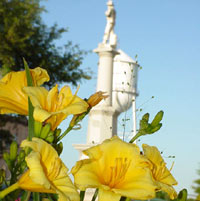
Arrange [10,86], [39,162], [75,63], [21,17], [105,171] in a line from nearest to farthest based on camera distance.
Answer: [39,162]
[105,171]
[10,86]
[21,17]
[75,63]

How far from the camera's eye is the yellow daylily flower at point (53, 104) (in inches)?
33.9

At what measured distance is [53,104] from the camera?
36.9 inches

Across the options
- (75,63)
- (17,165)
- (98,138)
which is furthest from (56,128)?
(75,63)

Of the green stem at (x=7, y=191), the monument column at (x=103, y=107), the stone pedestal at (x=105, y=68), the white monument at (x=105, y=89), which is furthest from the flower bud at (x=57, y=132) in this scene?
the stone pedestal at (x=105, y=68)

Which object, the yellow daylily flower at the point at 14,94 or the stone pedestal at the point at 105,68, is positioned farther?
the stone pedestal at the point at 105,68

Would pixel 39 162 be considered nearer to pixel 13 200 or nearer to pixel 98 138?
pixel 13 200

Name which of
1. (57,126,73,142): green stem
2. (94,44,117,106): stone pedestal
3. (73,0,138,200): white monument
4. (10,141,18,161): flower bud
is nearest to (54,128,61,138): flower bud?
(57,126,73,142): green stem

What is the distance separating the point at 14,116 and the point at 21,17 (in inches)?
140

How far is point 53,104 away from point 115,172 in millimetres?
214

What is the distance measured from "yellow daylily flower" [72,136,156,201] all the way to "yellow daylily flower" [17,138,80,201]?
0.9 inches

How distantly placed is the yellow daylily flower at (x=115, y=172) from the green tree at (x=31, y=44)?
13024 millimetres

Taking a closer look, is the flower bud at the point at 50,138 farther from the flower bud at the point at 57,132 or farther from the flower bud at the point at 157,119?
the flower bud at the point at 157,119

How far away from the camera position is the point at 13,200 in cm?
95

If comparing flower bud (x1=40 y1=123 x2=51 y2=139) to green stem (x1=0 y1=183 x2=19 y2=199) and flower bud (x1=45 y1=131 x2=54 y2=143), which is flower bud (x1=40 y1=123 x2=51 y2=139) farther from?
green stem (x1=0 y1=183 x2=19 y2=199)
